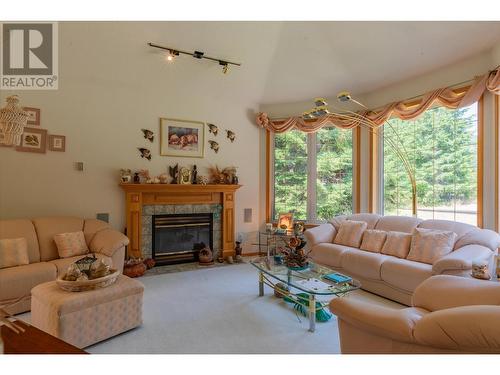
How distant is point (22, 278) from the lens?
110 inches

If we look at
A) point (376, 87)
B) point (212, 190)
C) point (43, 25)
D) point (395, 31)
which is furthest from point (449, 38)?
point (43, 25)

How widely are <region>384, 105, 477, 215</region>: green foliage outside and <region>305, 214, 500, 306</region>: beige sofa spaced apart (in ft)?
2.20

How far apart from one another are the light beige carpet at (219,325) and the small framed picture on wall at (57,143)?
2.31 m

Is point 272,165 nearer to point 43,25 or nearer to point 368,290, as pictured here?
point 368,290

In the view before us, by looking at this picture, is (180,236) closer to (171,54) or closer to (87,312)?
(87,312)

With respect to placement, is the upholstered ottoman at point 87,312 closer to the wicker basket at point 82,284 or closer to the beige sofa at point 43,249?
the wicker basket at point 82,284

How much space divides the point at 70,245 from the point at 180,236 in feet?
5.65

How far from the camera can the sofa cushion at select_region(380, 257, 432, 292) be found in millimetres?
2845

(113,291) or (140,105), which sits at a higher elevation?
(140,105)

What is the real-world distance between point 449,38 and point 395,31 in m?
0.63

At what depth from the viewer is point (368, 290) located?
341cm

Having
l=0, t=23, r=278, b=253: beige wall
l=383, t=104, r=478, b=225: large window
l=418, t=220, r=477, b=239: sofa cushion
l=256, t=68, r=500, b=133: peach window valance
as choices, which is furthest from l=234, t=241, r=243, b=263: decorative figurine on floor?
l=418, t=220, r=477, b=239: sofa cushion

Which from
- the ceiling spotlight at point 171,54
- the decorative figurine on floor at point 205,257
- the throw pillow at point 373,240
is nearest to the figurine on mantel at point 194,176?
the decorative figurine on floor at point 205,257

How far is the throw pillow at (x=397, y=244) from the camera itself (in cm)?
338
